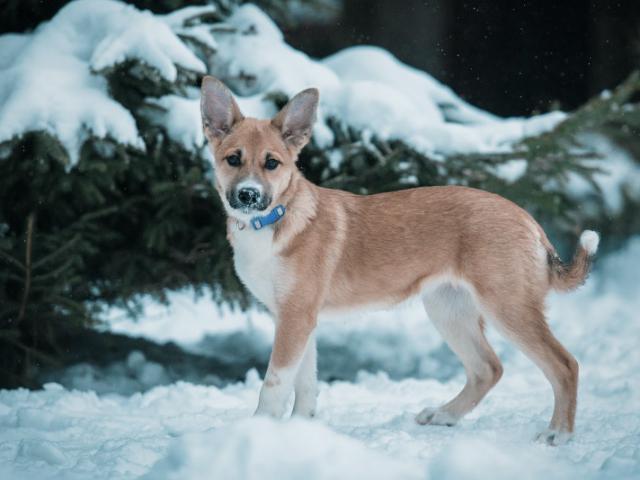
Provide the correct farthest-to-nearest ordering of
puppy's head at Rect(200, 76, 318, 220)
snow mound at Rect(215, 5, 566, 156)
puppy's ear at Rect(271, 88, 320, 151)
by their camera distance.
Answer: snow mound at Rect(215, 5, 566, 156) → puppy's ear at Rect(271, 88, 320, 151) → puppy's head at Rect(200, 76, 318, 220)

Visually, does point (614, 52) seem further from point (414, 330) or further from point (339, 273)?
point (339, 273)

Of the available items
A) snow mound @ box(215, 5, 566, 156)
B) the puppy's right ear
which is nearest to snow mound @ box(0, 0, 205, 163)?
snow mound @ box(215, 5, 566, 156)

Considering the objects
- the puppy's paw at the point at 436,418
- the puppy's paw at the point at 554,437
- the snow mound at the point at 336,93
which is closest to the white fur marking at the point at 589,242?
the puppy's paw at the point at 554,437

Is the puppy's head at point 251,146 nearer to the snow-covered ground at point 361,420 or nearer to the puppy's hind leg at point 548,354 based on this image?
the snow-covered ground at point 361,420

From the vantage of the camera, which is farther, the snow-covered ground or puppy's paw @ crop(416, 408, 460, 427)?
puppy's paw @ crop(416, 408, 460, 427)

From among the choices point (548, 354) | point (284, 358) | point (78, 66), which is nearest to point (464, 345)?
point (548, 354)

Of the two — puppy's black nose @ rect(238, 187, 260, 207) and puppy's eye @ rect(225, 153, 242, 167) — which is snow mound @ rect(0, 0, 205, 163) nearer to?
puppy's eye @ rect(225, 153, 242, 167)

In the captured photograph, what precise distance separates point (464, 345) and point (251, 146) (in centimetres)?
182

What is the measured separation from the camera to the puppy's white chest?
13.2 feet

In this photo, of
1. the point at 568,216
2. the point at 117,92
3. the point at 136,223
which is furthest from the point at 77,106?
the point at 568,216

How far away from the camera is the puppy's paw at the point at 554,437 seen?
3.81m

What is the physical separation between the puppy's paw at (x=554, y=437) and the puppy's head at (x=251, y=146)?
6.26 feet

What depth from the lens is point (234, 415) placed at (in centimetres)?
461

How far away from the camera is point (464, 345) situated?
15.0 ft
